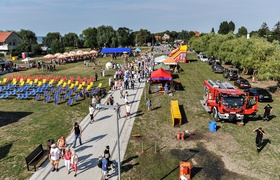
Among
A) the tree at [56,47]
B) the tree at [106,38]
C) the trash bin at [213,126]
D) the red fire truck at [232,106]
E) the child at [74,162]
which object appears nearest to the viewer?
the child at [74,162]

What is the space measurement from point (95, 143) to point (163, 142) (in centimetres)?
455

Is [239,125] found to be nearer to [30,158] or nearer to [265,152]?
[265,152]

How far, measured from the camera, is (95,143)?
15109 millimetres

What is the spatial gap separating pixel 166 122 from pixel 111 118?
479 centimetres

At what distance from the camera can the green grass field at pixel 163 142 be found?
12.1 metres

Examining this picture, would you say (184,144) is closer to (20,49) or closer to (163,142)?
(163,142)

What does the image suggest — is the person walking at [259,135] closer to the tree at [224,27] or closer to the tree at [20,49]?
the tree at [20,49]

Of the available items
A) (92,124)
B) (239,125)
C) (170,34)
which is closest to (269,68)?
(239,125)

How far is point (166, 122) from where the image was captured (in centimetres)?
1872

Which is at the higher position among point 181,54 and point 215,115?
point 181,54

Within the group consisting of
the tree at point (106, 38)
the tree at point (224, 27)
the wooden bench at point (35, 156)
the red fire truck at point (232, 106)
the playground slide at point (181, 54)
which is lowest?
the wooden bench at point (35, 156)

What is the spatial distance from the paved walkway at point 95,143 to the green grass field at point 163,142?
0.63 meters

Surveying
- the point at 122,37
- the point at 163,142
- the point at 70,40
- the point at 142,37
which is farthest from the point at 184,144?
the point at 142,37

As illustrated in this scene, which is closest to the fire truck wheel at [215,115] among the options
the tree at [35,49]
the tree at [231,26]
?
the tree at [35,49]
